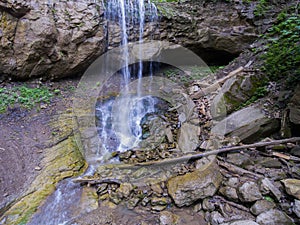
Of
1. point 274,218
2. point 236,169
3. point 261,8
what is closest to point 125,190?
point 236,169

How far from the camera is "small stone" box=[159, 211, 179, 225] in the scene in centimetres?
242

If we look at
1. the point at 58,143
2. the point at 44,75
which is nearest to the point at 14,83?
the point at 44,75

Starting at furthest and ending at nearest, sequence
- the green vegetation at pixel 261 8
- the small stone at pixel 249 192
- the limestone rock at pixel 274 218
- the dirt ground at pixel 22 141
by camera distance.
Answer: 1. the green vegetation at pixel 261 8
2. the dirt ground at pixel 22 141
3. the small stone at pixel 249 192
4. the limestone rock at pixel 274 218

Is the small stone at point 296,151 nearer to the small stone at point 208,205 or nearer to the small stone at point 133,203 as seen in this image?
the small stone at point 208,205

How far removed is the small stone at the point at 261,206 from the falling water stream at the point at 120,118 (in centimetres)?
221

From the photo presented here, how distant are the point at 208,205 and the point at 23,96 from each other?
495 centimetres

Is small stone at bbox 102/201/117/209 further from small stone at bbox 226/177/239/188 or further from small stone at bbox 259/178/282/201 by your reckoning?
small stone at bbox 259/178/282/201

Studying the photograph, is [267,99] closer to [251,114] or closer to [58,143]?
[251,114]

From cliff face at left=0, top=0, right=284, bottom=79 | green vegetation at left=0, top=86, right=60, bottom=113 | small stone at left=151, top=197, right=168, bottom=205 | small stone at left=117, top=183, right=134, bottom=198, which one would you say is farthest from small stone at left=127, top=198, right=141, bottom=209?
cliff face at left=0, top=0, right=284, bottom=79

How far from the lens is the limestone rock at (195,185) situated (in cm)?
260

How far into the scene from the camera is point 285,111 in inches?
125

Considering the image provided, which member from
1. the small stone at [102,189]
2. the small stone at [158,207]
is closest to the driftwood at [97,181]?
the small stone at [102,189]

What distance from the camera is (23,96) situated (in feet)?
16.6

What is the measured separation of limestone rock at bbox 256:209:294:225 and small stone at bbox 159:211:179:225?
92 cm
